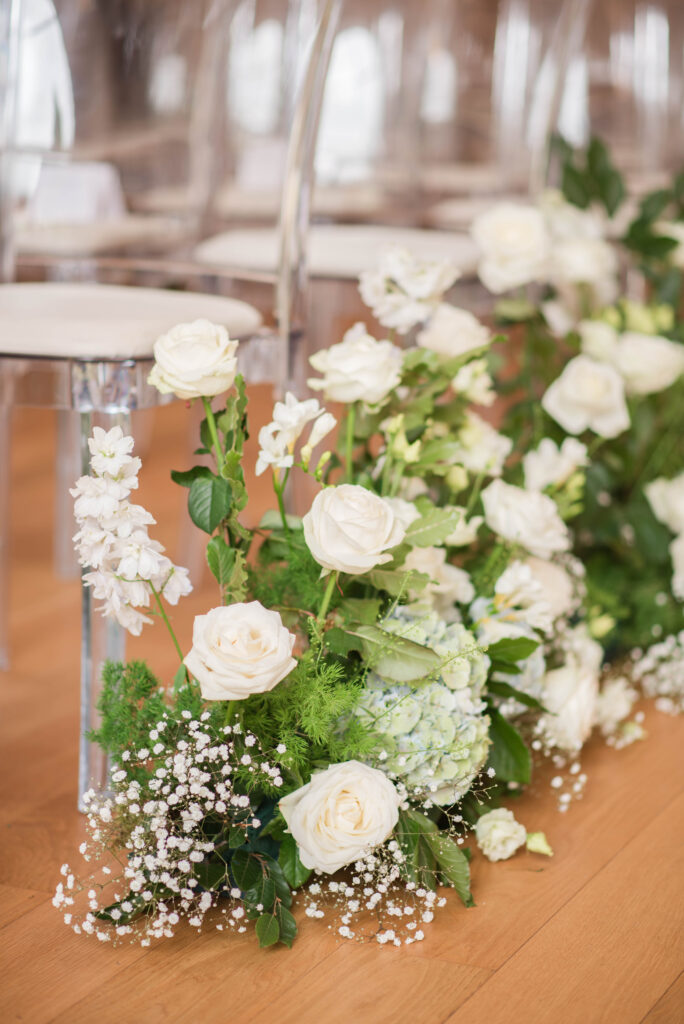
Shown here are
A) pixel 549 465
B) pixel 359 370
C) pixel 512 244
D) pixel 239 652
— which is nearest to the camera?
pixel 239 652

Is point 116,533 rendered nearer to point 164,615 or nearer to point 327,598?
point 164,615

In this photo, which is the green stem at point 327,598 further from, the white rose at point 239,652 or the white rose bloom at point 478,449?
the white rose bloom at point 478,449

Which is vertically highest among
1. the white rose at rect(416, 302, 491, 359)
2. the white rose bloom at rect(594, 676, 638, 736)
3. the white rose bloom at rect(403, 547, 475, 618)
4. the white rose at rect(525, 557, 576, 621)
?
the white rose at rect(416, 302, 491, 359)

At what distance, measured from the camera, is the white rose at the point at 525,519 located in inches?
55.7

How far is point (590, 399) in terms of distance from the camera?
1.70 m

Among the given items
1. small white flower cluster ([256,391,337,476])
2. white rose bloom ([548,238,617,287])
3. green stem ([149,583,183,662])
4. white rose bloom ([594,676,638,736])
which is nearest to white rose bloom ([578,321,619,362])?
white rose bloom ([548,238,617,287])

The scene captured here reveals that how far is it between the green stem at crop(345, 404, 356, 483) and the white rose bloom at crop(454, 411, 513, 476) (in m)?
0.16

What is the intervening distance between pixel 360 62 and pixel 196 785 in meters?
1.43

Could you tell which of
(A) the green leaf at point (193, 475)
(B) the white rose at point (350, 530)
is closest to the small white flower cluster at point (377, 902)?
(B) the white rose at point (350, 530)

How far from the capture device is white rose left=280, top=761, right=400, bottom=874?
1.11 m

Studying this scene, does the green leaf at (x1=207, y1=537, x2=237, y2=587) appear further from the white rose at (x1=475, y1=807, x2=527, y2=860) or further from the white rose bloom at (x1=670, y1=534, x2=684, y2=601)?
the white rose bloom at (x1=670, y1=534, x2=684, y2=601)

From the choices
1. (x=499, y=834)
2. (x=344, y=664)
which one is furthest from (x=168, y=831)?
(x=499, y=834)

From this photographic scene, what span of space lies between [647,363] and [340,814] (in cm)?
91

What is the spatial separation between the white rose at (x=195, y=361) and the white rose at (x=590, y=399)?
64 centimetres
